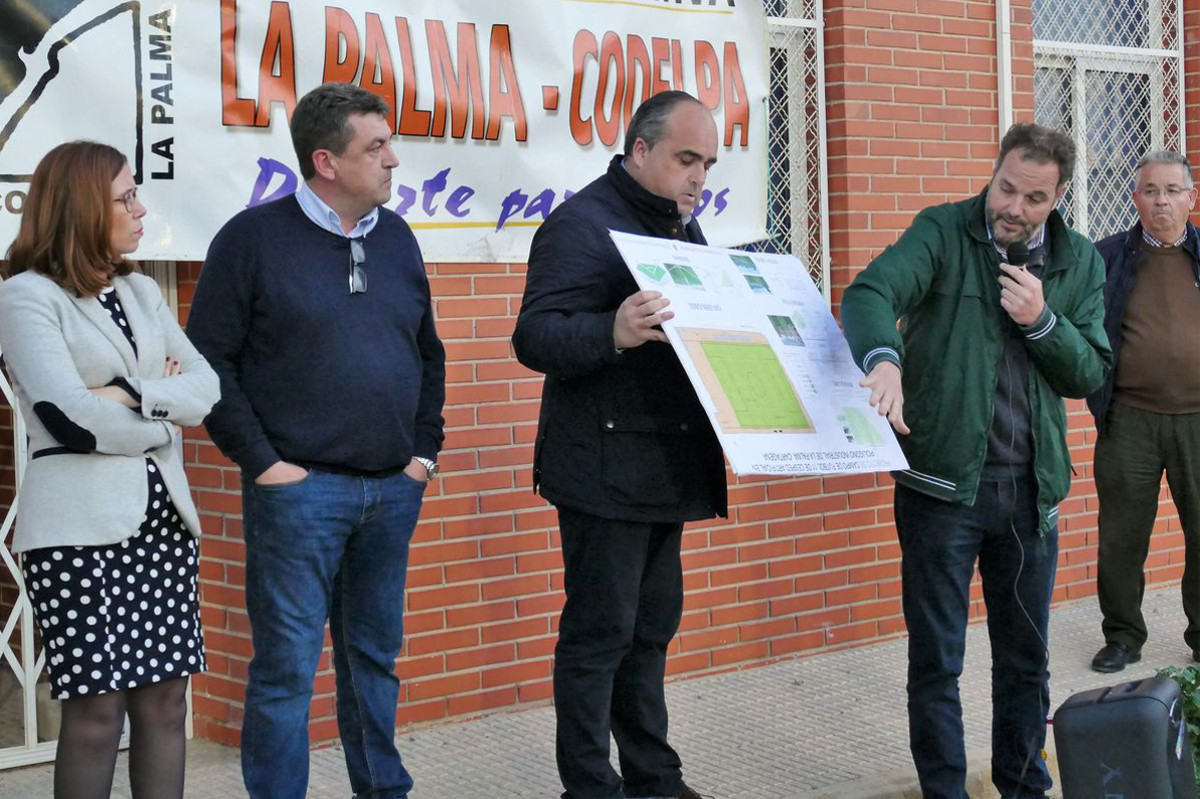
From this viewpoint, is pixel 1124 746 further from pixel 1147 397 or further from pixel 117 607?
pixel 1147 397

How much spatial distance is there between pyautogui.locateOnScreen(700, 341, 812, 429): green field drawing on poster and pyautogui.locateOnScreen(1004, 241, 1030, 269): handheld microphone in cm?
77

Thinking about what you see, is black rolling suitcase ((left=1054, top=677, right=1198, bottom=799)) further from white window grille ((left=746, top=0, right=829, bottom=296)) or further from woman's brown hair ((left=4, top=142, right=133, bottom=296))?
white window grille ((left=746, top=0, right=829, bottom=296))

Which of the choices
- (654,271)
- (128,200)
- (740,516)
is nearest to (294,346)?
(128,200)

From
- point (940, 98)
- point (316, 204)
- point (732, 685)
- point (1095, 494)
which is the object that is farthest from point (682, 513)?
point (1095, 494)

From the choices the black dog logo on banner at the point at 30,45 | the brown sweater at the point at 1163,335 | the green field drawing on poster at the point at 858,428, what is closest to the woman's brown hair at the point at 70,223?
the black dog logo on banner at the point at 30,45

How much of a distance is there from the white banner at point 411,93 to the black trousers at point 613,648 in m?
1.68

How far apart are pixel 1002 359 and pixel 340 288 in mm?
1858

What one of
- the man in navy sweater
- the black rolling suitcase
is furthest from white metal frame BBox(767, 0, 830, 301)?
the black rolling suitcase

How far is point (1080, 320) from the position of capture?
4730 mm

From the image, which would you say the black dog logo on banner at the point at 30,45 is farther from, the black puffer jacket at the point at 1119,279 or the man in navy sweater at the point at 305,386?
the black puffer jacket at the point at 1119,279

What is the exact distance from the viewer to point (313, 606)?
430cm

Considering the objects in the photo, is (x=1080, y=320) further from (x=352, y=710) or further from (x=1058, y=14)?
(x=1058, y=14)

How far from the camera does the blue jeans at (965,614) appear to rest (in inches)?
185

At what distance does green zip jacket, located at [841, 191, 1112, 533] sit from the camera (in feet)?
14.9
